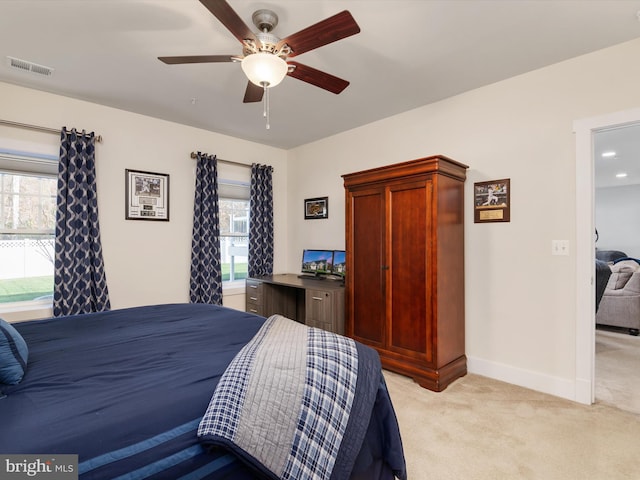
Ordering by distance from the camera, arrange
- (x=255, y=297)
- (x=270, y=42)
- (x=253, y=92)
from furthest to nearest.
A: 1. (x=255, y=297)
2. (x=253, y=92)
3. (x=270, y=42)

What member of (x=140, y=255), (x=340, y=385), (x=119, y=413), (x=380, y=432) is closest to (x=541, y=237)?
(x=380, y=432)

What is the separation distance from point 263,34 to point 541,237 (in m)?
2.57

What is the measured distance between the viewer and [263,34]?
199cm

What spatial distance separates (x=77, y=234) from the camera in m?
3.12

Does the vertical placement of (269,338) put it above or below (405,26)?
below

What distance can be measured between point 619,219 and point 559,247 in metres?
7.24

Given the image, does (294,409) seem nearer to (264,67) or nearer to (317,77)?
(264,67)

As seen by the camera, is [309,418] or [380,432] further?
[380,432]

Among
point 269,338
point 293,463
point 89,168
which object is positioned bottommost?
point 293,463

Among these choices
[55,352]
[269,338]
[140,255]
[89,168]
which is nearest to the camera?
[269,338]

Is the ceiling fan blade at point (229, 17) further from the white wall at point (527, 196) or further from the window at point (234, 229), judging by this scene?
Answer: the window at point (234, 229)

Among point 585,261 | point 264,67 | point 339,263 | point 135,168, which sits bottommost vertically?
point 339,263

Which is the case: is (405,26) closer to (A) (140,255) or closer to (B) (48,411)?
(B) (48,411)

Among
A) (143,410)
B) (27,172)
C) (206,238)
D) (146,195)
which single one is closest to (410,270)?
(143,410)
